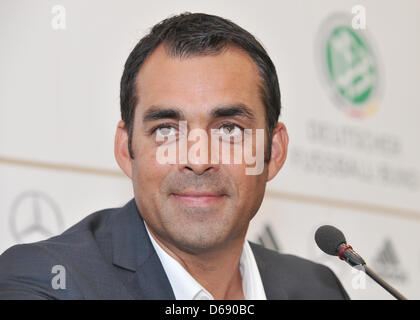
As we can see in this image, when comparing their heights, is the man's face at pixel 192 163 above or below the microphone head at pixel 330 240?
above

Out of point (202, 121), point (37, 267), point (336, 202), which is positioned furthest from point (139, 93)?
point (336, 202)

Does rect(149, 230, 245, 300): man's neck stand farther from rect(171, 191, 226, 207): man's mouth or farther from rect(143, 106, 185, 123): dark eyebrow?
rect(143, 106, 185, 123): dark eyebrow

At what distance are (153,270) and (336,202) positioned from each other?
166cm

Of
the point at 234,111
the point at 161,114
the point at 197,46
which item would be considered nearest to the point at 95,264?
the point at 161,114

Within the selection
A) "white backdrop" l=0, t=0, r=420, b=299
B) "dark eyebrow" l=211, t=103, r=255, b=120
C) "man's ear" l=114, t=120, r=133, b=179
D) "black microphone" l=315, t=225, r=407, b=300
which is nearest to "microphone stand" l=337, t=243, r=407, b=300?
"black microphone" l=315, t=225, r=407, b=300

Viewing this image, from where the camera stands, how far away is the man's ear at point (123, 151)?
2107 millimetres

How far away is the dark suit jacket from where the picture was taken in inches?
69.1

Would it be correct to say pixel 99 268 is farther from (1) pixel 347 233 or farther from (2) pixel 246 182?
(1) pixel 347 233

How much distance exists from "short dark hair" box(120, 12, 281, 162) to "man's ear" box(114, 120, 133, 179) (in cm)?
3

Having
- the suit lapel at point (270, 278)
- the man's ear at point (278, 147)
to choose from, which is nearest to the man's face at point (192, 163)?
the man's ear at point (278, 147)

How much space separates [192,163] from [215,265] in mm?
390

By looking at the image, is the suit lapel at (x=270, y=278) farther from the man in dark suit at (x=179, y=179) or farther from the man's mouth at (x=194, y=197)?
the man's mouth at (x=194, y=197)

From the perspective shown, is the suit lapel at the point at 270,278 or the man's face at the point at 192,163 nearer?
the man's face at the point at 192,163

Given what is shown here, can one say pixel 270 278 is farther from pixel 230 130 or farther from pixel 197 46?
pixel 197 46
